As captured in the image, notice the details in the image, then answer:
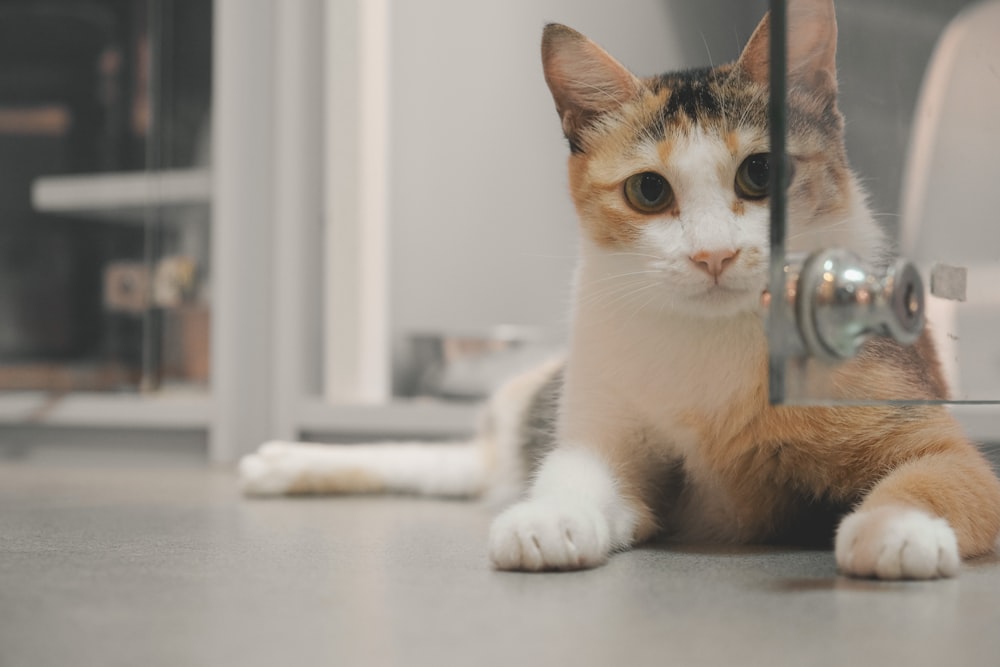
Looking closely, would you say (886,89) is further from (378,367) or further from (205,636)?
(378,367)

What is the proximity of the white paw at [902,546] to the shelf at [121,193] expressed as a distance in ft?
6.24

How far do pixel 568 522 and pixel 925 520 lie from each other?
31 centimetres

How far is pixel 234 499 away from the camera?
1579mm

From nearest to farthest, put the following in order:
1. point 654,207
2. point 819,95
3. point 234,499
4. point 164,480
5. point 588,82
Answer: point 819,95
point 654,207
point 588,82
point 234,499
point 164,480

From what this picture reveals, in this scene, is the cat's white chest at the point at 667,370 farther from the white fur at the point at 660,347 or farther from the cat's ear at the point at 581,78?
the cat's ear at the point at 581,78

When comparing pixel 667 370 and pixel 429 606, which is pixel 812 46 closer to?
pixel 667 370

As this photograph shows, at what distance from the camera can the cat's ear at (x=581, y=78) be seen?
3.73 ft

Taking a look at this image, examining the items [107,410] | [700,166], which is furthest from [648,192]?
[107,410]

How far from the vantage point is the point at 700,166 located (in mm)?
1003

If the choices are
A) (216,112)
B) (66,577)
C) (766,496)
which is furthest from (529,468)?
(216,112)

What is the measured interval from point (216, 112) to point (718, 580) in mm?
1774

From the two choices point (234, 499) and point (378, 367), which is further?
point (378, 367)

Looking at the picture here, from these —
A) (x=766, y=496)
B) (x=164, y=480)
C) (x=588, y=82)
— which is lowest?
Result: (x=164, y=480)

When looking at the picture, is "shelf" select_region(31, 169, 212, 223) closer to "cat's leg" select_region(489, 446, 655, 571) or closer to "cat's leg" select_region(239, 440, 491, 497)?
"cat's leg" select_region(239, 440, 491, 497)
